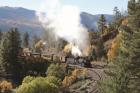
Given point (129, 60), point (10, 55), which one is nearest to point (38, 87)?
point (129, 60)

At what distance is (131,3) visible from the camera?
36.5 meters

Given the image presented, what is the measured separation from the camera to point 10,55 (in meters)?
85.3

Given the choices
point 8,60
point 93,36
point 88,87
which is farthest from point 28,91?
point 93,36

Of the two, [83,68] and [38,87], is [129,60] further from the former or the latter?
[83,68]

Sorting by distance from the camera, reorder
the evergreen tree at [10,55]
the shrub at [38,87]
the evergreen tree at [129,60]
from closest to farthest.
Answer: the evergreen tree at [129,60]
the shrub at [38,87]
the evergreen tree at [10,55]

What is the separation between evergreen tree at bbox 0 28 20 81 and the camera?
277 feet

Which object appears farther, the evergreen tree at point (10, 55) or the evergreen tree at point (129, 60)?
the evergreen tree at point (10, 55)

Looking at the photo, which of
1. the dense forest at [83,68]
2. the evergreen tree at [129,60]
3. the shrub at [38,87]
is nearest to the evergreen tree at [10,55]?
the dense forest at [83,68]

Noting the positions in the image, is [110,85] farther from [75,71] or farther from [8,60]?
[8,60]

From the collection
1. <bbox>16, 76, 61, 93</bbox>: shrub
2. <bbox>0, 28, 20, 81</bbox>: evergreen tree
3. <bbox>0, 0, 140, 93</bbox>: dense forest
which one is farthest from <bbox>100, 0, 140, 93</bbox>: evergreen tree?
<bbox>0, 28, 20, 81</bbox>: evergreen tree

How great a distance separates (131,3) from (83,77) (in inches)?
1742

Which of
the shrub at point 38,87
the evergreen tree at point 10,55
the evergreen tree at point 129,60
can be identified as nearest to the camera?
the evergreen tree at point 129,60

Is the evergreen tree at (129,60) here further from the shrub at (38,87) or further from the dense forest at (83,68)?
the shrub at (38,87)

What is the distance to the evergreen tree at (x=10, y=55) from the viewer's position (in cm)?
8444
